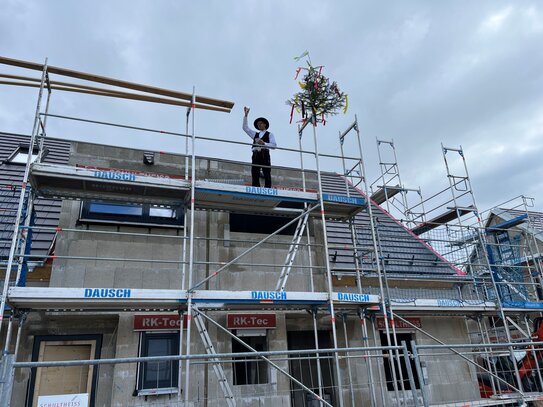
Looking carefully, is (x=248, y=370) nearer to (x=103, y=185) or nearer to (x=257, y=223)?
(x=257, y=223)

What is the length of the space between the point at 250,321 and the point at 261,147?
3.78 metres

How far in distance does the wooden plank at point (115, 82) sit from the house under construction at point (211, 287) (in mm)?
37

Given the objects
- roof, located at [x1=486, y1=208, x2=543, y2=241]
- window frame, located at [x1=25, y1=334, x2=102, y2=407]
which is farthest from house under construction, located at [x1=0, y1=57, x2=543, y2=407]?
roof, located at [x1=486, y1=208, x2=543, y2=241]

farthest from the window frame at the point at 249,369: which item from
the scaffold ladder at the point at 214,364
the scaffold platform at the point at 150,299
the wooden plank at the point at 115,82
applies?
Result: the wooden plank at the point at 115,82

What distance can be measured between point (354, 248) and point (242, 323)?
9.60 feet

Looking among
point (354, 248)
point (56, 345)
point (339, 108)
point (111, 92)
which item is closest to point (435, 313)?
point (354, 248)

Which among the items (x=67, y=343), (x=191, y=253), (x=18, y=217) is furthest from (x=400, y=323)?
(x=18, y=217)

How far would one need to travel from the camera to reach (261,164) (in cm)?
950

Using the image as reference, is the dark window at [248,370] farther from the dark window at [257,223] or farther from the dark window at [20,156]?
the dark window at [20,156]

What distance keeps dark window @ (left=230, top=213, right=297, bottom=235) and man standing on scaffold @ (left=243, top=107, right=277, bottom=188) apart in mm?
907

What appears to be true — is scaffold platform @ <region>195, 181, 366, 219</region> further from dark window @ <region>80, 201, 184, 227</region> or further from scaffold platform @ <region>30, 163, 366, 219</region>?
dark window @ <region>80, 201, 184, 227</region>

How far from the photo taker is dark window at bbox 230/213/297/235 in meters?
9.56

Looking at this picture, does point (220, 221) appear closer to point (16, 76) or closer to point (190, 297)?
point (190, 297)

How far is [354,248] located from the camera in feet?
29.6
